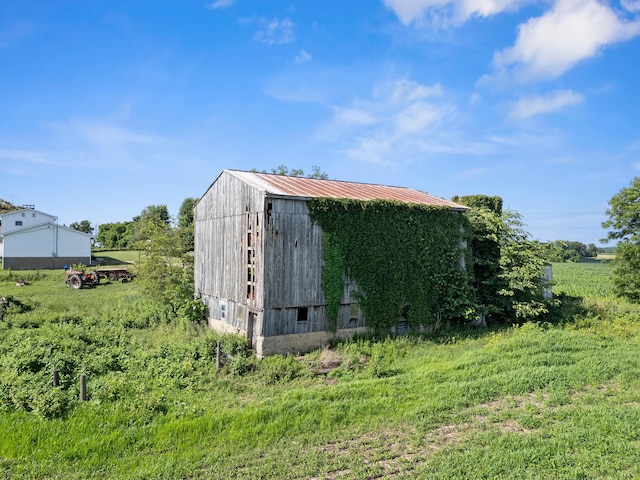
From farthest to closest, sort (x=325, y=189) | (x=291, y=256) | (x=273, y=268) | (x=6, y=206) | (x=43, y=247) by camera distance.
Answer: (x=6, y=206) < (x=43, y=247) < (x=325, y=189) < (x=291, y=256) < (x=273, y=268)

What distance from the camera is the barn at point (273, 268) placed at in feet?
53.6

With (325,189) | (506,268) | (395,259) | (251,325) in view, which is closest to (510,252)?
(506,268)

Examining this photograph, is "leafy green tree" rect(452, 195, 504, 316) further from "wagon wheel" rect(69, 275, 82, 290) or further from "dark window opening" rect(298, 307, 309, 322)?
"wagon wheel" rect(69, 275, 82, 290)

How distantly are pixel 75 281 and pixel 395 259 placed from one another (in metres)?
25.3

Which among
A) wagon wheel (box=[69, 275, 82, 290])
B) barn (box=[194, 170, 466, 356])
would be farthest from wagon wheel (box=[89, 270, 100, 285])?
barn (box=[194, 170, 466, 356])

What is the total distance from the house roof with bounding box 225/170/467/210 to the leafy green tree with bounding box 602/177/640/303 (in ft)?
44.6

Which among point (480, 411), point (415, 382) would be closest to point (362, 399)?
point (415, 382)

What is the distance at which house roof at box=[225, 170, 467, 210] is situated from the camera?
17.4 meters

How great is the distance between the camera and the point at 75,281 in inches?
1266

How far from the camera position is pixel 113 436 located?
30.4 ft

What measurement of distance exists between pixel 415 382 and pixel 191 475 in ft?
23.2

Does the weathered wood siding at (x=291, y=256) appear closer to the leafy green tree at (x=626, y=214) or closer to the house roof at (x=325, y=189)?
the house roof at (x=325, y=189)

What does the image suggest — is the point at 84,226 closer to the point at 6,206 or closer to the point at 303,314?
the point at 6,206

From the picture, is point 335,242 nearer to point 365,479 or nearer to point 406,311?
point 406,311
